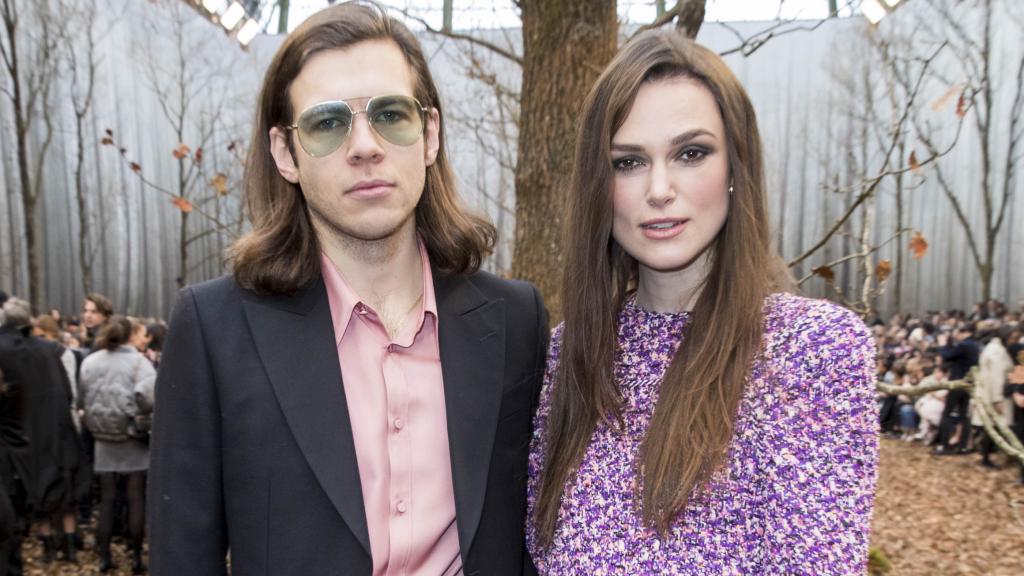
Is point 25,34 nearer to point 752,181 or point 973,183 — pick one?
point 752,181

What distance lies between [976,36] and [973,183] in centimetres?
363

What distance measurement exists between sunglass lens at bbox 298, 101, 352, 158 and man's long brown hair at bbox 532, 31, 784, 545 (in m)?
0.55

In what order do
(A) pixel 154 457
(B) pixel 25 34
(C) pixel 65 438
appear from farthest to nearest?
(B) pixel 25 34 → (C) pixel 65 438 → (A) pixel 154 457

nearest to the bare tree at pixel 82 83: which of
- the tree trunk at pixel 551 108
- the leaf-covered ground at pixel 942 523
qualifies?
the leaf-covered ground at pixel 942 523

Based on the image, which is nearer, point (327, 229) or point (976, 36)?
point (327, 229)

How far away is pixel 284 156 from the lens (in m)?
1.92

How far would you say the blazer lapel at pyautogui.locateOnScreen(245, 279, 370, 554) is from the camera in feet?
5.43

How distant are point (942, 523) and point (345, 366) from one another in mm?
8425

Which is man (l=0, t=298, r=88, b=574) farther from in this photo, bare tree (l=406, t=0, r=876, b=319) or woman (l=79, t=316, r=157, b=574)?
bare tree (l=406, t=0, r=876, b=319)

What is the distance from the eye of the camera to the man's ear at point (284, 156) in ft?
6.28

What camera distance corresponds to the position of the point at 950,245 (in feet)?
63.3

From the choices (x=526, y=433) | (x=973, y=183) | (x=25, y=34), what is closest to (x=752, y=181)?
(x=526, y=433)

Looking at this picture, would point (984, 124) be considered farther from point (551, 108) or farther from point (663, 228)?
point (663, 228)

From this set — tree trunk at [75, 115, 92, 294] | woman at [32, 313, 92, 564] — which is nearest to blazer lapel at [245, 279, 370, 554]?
woman at [32, 313, 92, 564]
